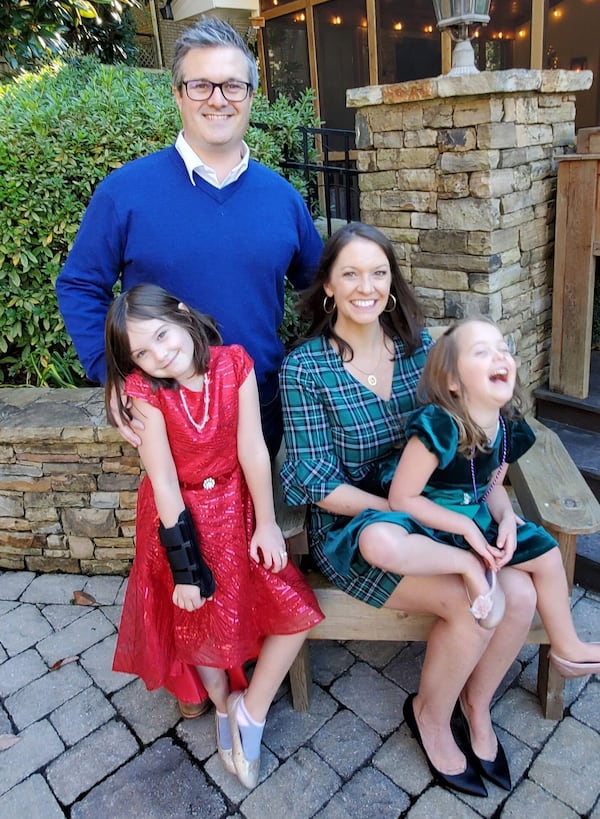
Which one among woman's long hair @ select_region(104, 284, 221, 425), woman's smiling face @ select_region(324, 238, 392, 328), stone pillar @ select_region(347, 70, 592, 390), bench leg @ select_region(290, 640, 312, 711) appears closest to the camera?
woman's long hair @ select_region(104, 284, 221, 425)

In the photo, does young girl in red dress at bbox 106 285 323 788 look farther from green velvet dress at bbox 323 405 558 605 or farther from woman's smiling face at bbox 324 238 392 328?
woman's smiling face at bbox 324 238 392 328

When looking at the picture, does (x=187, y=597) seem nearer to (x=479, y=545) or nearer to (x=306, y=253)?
(x=479, y=545)

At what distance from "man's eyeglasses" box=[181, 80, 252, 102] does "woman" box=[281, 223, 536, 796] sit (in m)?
0.46

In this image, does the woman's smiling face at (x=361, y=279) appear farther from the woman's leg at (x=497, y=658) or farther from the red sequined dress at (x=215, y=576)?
the woman's leg at (x=497, y=658)

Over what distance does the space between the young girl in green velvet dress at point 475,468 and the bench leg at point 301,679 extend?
0.64m

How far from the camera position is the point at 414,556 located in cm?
157

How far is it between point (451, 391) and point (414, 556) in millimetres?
423

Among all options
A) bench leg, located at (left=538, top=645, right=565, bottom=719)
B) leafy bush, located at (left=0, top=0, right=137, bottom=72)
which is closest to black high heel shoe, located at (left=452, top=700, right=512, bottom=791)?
bench leg, located at (left=538, top=645, right=565, bottom=719)

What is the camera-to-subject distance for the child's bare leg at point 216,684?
1.86 meters

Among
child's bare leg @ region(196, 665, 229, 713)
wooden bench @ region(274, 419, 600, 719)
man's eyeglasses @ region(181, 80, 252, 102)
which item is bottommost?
child's bare leg @ region(196, 665, 229, 713)

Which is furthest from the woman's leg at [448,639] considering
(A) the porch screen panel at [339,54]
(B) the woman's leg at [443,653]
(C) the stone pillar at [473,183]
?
(A) the porch screen panel at [339,54]

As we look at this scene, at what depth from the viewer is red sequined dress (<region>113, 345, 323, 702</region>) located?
1662 mm

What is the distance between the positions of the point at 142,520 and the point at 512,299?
2021 millimetres

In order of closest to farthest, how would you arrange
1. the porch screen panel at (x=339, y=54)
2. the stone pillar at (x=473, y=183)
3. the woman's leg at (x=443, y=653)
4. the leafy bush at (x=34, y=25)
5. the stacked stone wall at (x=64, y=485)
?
the woman's leg at (x=443, y=653), the stacked stone wall at (x=64, y=485), the stone pillar at (x=473, y=183), the leafy bush at (x=34, y=25), the porch screen panel at (x=339, y=54)
